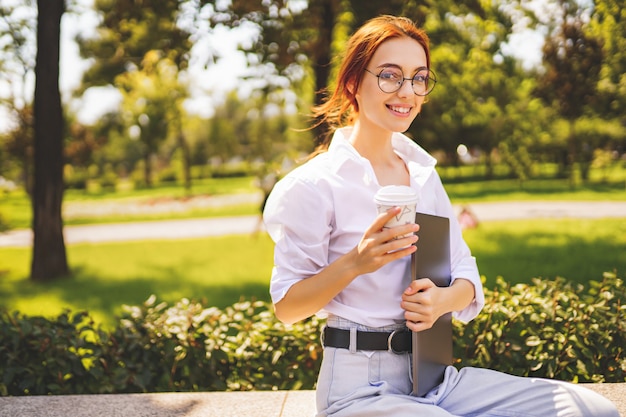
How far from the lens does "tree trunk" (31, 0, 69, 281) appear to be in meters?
6.88

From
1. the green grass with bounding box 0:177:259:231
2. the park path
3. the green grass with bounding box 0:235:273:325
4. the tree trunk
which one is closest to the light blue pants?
the green grass with bounding box 0:235:273:325

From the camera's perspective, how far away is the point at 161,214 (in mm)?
17375

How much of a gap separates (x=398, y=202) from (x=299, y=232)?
1.27 feet

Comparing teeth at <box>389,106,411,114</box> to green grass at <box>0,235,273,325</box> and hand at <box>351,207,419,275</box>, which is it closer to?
hand at <box>351,207,419,275</box>

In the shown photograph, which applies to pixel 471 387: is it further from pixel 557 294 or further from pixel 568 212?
pixel 568 212

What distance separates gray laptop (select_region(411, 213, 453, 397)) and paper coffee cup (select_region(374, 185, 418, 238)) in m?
0.21

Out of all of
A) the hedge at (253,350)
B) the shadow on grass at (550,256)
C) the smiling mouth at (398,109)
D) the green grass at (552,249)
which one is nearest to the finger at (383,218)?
the smiling mouth at (398,109)

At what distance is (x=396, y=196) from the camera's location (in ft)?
Result: 5.30

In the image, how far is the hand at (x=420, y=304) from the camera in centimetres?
184

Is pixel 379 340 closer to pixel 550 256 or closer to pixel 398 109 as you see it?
pixel 398 109

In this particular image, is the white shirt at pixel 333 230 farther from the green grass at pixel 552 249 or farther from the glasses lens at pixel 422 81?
the green grass at pixel 552 249

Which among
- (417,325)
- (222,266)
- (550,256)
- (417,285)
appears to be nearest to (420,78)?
(417,285)

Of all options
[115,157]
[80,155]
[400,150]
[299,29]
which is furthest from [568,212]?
[115,157]

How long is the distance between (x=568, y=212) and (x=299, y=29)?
528 centimetres
